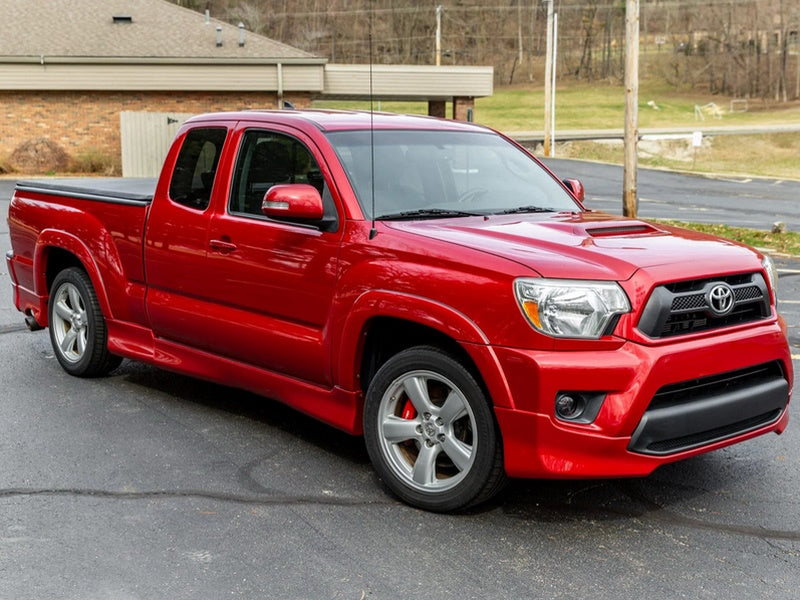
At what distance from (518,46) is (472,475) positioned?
108578mm

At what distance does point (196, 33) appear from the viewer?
3697 cm

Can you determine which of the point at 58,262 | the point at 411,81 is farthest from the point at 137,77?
the point at 58,262

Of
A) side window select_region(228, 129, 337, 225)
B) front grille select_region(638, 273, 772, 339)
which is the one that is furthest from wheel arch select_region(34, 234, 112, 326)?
front grille select_region(638, 273, 772, 339)

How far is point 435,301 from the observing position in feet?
15.1

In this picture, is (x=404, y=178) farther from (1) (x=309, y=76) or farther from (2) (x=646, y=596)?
(1) (x=309, y=76)

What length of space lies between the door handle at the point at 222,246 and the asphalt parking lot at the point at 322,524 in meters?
1.10

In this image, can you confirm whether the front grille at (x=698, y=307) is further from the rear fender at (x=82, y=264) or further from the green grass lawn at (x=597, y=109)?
the green grass lawn at (x=597, y=109)

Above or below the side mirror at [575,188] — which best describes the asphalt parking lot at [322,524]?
below

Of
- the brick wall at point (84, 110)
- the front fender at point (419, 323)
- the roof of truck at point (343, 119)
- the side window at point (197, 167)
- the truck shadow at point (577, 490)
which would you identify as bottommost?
the truck shadow at point (577, 490)

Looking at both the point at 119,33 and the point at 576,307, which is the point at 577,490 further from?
the point at 119,33

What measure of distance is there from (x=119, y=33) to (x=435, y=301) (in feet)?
114

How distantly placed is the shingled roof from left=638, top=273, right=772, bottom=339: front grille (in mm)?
31850

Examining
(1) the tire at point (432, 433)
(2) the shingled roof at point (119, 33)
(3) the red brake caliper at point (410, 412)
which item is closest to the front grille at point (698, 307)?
(1) the tire at point (432, 433)

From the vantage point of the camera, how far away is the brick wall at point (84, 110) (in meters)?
35.1
